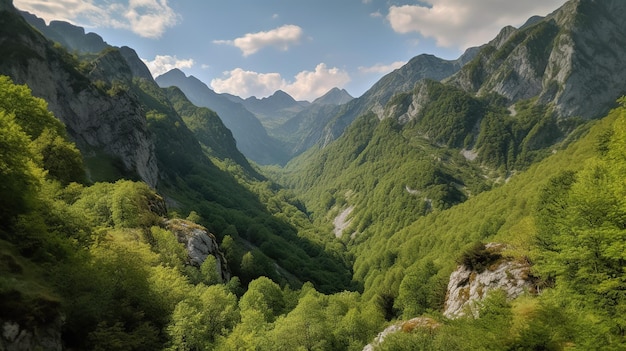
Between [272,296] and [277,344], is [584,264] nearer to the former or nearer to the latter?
[277,344]

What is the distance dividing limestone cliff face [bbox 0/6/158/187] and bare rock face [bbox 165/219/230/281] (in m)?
61.6

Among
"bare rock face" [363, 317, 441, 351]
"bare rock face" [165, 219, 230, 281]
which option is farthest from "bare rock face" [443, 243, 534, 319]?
"bare rock face" [165, 219, 230, 281]

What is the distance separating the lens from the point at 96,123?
127 m

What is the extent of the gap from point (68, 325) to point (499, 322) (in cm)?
3397

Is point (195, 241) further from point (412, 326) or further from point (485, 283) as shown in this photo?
point (485, 283)

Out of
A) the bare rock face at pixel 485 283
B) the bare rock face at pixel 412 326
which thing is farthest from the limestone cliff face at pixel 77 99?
the bare rock face at pixel 485 283

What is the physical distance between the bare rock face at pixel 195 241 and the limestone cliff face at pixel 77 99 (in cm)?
6163

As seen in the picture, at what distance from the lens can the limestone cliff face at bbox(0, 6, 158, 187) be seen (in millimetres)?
104812

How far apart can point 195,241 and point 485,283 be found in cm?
5182

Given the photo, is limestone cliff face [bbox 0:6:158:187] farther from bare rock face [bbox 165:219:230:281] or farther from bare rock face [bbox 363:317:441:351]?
bare rock face [bbox 363:317:441:351]

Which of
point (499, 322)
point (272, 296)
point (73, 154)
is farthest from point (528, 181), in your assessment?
point (73, 154)

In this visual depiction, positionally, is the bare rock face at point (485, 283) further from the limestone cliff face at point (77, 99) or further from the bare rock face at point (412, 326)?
the limestone cliff face at point (77, 99)

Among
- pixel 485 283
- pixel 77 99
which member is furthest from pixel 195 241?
pixel 77 99

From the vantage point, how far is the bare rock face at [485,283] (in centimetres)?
4531
